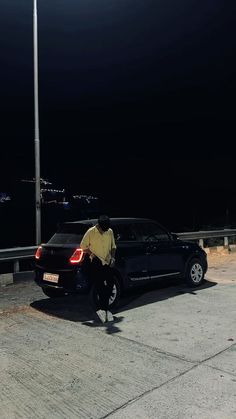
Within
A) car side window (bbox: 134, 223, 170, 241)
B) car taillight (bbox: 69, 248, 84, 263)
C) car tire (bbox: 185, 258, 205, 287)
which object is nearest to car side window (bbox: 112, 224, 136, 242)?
car side window (bbox: 134, 223, 170, 241)

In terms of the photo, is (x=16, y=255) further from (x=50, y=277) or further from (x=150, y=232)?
(x=150, y=232)

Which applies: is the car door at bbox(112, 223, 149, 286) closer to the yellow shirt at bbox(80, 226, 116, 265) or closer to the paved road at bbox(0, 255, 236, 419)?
the paved road at bbox(0, 255, 236, 419)

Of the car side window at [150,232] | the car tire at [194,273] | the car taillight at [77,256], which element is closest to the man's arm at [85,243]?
the car taillight at [77,256]

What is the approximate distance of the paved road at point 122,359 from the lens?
3.73m

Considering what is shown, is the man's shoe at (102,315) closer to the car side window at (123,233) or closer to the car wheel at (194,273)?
the car side window at (123,233)

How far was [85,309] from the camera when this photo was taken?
23.6 ft

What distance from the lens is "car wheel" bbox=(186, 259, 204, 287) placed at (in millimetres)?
8789

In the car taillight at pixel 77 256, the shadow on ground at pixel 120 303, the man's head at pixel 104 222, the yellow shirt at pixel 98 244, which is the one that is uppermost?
the man's head at pixel 104 222

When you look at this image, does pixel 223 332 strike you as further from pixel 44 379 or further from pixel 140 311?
pixel 44 379

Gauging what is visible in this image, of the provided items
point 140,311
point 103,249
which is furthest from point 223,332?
point 103,249

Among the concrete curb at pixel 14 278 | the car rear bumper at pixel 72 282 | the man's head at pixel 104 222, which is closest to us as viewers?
the man's head at pixel 104 222

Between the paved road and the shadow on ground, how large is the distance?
19mm

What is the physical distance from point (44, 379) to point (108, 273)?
8.05 feet

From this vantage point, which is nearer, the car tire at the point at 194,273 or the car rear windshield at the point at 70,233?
the car rear windshield at the point at 70,233
